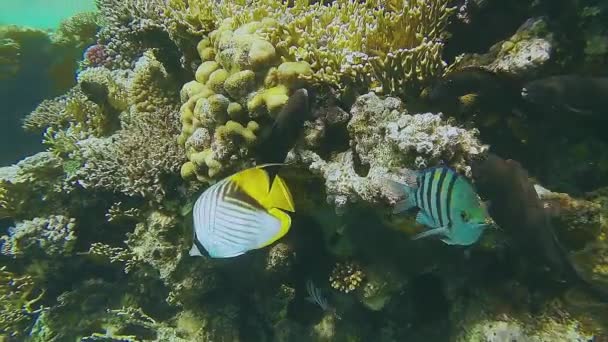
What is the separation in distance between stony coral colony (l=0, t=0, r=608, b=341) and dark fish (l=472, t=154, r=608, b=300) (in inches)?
5.1

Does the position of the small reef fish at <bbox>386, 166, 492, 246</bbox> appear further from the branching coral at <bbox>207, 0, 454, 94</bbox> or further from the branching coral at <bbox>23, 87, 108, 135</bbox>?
the branching coral at <bbox>23, 87, 108, 135</bbox>

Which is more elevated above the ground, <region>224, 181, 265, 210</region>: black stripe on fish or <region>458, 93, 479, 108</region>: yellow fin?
<region>224, 181, 265, 210</region>: black stripe on fish

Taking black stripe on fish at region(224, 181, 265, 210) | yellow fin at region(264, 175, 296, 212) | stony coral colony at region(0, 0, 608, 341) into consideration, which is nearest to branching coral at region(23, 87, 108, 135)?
stony coral colony at region(0, 0, 608, 341)

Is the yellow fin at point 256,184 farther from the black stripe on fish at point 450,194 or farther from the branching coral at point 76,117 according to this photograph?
the branching coral at point 76,117

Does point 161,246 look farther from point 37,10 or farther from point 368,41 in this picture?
point 37,10

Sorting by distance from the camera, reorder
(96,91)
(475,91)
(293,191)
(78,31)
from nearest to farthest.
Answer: (475,91), (293,191), (96,91), (78,31)

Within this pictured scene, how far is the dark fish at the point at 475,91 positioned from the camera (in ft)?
8.83

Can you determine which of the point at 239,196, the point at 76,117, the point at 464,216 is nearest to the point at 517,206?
the point at 464,216

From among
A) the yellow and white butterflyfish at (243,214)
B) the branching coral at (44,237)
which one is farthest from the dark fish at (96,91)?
the yellow and white butterflyfish at (243,214)

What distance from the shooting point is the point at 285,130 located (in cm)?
286

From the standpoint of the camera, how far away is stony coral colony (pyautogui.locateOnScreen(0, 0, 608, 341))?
2.62m

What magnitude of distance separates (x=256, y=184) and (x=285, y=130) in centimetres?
131

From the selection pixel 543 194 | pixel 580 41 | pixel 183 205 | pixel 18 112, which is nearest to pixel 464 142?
pixel 543 194

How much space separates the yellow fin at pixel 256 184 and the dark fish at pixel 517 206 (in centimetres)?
131
